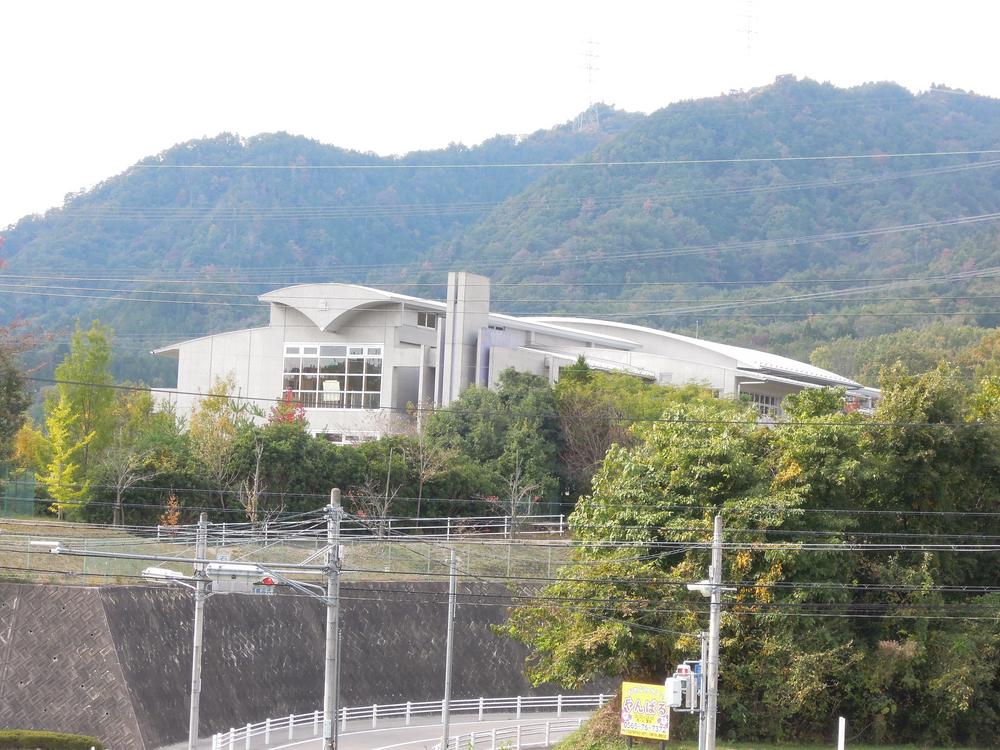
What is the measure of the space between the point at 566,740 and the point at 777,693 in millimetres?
5431

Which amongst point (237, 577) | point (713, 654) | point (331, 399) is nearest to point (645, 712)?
point (713, 654)

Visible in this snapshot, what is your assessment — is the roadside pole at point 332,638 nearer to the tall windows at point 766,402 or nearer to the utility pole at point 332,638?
the utility pole at point 332,638

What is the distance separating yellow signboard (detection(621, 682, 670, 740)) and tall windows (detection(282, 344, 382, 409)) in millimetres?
30485

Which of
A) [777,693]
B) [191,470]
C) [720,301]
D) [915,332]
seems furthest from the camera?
[720,301]

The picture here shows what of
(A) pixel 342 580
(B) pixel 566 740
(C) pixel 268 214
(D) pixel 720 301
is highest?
(C) pixel 268 214

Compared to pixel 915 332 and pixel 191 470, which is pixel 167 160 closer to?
pixel 915 332

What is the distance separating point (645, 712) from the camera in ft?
95.0

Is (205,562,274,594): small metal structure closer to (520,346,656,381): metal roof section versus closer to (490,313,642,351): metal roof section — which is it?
(520,346,656,381): metal roof section

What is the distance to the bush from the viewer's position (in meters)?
27.2

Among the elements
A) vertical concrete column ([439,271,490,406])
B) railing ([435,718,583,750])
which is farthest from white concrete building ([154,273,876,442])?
railing ([435,718,583,750])

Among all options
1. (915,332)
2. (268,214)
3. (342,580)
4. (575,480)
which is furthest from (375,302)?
(268,214)

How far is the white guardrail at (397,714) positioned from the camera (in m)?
30.4

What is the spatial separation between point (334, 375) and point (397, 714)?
24020mm

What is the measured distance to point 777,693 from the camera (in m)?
31.0
